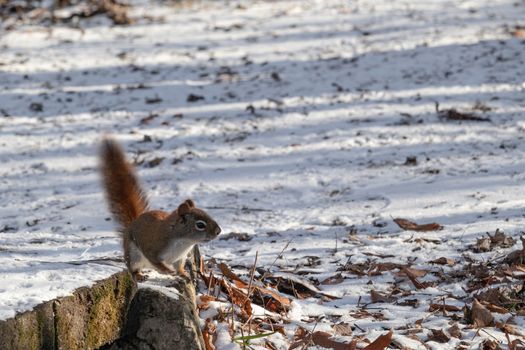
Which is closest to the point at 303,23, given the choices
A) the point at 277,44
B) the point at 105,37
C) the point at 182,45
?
the point at 277,44

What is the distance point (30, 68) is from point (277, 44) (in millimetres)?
3136

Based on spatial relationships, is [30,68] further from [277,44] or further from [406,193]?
[406,193]


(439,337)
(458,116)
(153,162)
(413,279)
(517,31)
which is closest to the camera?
(439,337)

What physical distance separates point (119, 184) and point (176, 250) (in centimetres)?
51

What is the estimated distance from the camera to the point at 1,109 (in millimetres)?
8500

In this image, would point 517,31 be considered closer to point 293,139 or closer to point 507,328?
point 293,139

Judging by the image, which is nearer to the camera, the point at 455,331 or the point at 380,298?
the point at 455,331

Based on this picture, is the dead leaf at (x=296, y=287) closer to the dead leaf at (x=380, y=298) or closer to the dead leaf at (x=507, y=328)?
the dead leaf at (x=380, y=298)

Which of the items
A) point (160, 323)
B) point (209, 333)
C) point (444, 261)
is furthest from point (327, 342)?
point (444, 261)

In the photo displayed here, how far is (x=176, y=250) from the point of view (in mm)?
3541

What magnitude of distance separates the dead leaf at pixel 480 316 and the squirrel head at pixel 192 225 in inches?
52.9

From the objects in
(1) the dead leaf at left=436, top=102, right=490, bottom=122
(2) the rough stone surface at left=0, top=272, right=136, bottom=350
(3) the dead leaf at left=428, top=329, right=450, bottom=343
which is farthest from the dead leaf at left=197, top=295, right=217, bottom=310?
(1) the dead leaf at left=436, top=102, right=490, bottom=122

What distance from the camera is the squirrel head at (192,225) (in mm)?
3529

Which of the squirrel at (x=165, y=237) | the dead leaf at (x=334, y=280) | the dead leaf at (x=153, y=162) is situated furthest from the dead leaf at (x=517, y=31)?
the squirrel at (x=165, y=237)
